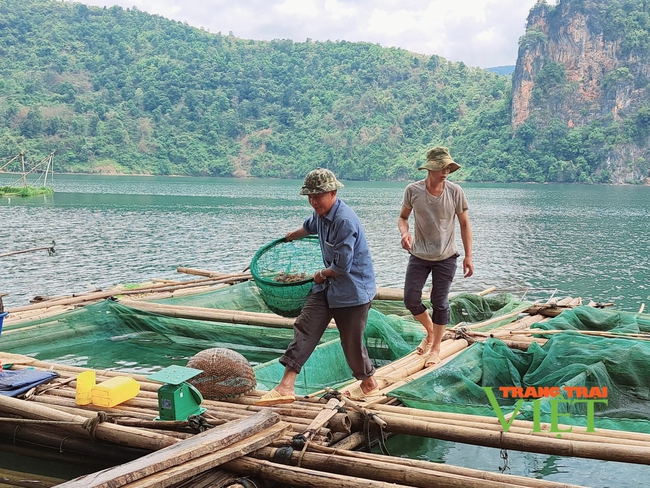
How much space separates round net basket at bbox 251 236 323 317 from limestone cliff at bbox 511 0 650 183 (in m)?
91.3

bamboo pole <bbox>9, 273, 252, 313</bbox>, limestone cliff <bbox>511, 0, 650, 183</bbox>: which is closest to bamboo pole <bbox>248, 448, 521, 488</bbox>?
bamboo pole <bbox>9, 273, 252, 313</bbox>

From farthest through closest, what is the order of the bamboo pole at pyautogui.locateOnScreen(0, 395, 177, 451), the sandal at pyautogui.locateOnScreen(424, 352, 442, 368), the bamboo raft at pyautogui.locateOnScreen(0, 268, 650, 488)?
the sandal at pyautogui.locateOnScreen(424, 352, 442, 368) < the bamboo pole at pyautogui.locateOnScreen(0, 395, 177, 451) < the bamboo raft at pyautogui.locateOnScreen(0, 268, 650, 488)

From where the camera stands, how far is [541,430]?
12.7ft

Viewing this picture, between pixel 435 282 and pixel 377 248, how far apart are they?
1951 centimetres

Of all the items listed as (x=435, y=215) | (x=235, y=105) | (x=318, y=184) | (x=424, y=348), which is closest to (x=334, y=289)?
(x=318, y=184)

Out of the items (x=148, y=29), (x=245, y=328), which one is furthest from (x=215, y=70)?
(x=245, y=328)

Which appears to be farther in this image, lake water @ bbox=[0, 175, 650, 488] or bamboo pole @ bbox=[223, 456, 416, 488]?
lake water @ bbox=[0, 175, 650, 488]

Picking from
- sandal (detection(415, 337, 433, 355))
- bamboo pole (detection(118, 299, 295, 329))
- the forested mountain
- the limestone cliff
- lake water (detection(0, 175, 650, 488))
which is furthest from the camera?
the limestone cliff

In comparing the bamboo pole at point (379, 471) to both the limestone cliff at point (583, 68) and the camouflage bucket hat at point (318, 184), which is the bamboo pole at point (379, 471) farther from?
the limestone cliff at point (583, 68)

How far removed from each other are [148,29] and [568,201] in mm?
94037

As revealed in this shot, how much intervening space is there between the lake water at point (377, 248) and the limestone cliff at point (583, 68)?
50479 mm

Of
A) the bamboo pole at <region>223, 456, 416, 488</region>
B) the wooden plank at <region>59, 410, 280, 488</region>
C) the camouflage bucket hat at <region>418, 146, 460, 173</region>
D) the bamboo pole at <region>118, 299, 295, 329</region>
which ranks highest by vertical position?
the camouflage bucket hat at <region>418, 146, 460, 173</region>

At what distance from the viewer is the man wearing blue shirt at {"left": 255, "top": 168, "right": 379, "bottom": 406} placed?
4.29m

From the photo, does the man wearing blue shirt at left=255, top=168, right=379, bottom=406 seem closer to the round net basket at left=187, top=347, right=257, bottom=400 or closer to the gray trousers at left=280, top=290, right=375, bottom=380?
the gray trousers at left=280, top=290, right=375, bottom=380
